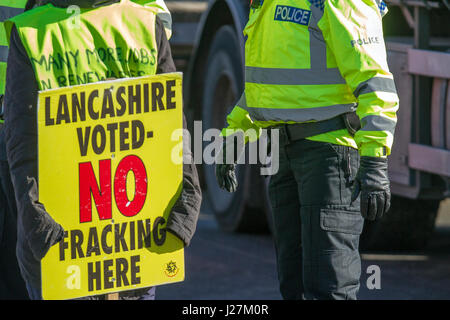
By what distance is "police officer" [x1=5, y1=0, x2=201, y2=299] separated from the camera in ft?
10.5

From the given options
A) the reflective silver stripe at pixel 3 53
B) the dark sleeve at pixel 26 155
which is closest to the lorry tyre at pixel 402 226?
the reflective silver stripe at pixel 3 53

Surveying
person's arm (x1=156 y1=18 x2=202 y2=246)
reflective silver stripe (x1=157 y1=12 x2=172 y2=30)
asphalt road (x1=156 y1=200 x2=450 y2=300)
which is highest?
reflective silver stripe (x1=157 y1=12 x2=172 y2=30)

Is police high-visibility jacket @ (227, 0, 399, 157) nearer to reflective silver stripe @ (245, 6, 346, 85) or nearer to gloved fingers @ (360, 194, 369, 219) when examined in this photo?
reflective silver stripe @ (245, 6, 346, 85)

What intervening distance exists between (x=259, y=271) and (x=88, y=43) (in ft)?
10.8

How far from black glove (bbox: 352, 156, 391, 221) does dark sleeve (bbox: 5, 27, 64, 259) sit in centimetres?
103

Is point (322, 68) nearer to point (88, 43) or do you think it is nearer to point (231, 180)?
point (231, 180)

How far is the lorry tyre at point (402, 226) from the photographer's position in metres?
6.32

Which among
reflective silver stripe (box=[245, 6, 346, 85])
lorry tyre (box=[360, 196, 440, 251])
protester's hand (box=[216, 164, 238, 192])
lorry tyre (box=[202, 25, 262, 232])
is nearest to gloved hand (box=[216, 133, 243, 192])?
protester's hand (box=[216, 164, 238, 192])

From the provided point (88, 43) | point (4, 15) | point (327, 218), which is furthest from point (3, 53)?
point (327, 218)

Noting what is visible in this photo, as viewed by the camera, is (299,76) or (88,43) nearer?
(88,43)

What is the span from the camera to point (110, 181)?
3.26 meters

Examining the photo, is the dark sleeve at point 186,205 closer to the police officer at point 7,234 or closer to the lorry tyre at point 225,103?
the police officer at point 7,234
